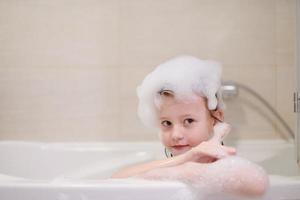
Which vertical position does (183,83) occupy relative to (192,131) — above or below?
above

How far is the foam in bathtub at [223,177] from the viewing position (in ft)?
2.48

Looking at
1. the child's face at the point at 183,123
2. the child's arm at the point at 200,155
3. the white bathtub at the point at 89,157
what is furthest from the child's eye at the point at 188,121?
the white bathtub at the point at 89,157

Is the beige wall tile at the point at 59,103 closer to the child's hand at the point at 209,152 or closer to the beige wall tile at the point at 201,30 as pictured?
the beige wall tile at the point at 201,30

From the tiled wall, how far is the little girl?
361 millimetres

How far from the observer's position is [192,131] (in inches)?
39.8

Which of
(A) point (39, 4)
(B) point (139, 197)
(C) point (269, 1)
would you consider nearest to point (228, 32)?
(C) point (269, 1)

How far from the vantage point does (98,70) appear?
1487mm

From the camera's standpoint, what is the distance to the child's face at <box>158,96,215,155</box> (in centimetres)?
100

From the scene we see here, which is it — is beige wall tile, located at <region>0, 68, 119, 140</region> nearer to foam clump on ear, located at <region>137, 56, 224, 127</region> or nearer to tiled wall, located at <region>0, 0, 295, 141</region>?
tiled wall, located at <region>0, 0, 295, 141</region>

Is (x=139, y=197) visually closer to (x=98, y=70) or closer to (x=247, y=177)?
(x=247, y=177)

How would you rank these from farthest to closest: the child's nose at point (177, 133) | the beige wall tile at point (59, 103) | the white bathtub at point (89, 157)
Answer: the beige wall tile at point (59, 103), the white bathtub at point (89, 157), the child's nose at point (177, 133)

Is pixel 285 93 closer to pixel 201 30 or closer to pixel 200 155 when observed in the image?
pixel 201 30

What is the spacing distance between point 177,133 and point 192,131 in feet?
0.15

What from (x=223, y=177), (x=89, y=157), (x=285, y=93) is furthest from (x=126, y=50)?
(x=223, y=177)
